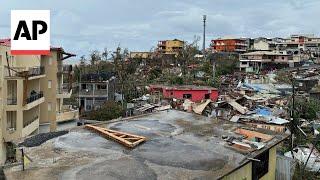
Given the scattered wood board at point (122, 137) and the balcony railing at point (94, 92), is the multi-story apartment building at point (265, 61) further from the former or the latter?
the scattered wood board at point (122, 137)

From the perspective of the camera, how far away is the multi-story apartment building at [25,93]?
22062 mm

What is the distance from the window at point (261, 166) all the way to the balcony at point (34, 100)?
13780mm

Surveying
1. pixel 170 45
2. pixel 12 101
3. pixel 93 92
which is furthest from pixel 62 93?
pixel 170 45

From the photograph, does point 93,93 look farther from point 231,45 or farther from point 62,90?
point 231,45

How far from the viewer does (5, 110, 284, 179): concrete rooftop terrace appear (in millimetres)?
9977

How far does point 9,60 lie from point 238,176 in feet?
50.6

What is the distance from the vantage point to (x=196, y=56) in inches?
2958

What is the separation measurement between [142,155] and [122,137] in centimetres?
169

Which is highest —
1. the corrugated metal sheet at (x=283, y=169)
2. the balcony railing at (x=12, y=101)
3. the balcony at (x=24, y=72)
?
the balcony at (x=24, y=72)

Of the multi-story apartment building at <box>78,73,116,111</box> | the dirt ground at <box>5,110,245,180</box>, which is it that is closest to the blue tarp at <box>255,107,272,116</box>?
the multi-story apartment building at <box>78,73,116,111</box>

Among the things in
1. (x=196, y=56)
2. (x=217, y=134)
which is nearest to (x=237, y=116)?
(x=217, y=134)

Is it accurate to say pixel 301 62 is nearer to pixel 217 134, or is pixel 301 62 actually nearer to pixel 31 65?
pixel 31 65

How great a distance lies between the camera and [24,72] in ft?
75.2

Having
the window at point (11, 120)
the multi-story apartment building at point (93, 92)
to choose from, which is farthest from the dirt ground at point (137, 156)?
the multi-story apartment building at point (93, 92)
